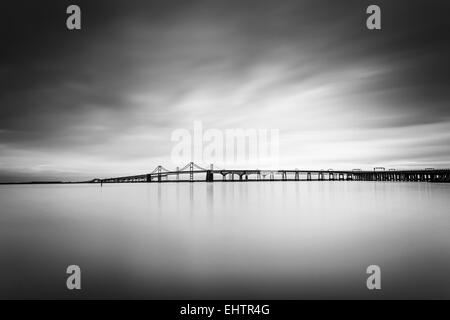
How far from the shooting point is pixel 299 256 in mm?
7711

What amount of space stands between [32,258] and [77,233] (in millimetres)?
3826

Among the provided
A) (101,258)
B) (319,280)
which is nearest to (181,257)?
(101,258)

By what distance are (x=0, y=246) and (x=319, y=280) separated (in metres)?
9.06

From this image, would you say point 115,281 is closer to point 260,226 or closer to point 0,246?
point 0,246

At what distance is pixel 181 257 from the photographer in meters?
7.77

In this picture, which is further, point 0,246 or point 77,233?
point 77,233
